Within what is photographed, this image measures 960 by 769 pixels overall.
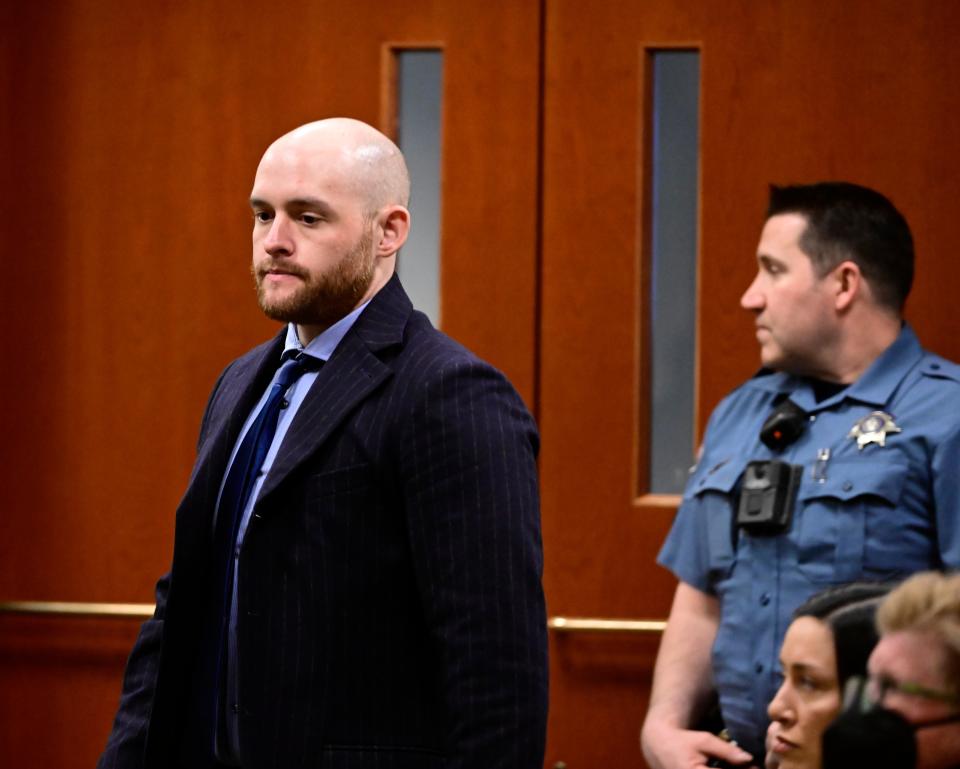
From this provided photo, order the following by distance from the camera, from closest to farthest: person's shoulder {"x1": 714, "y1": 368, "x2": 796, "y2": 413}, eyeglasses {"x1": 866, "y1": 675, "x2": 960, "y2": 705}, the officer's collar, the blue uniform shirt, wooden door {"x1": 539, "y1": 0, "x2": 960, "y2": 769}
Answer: eyeglasses {"x1": 866, "y1": 675, "x2": 960, "y2": 705}, the blue uniform shirt, the officer's collar, person's shoulder {"x1": 714, "y1": 368, "x2": 796, "y2": 413}, wooden door {"x1": 539, "y1": 0, "x2": 960, "y2": 769}

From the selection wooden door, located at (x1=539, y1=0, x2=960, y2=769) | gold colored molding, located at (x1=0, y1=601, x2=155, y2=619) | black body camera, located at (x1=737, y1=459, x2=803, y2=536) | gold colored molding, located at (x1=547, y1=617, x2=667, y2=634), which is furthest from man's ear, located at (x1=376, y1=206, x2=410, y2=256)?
gold colored molding, located at (x1=0, y1=601, x2=155, y2=619)

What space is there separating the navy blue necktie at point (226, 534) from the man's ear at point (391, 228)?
158mm

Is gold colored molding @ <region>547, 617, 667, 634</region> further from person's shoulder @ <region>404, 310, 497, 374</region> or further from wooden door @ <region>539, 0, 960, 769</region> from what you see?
person's shoulder @ <region>404, 310, 497, 374</region>

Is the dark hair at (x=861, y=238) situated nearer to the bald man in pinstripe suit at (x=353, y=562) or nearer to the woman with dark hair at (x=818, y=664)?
the bald man in pinstripe suit at (x=353, y=562)

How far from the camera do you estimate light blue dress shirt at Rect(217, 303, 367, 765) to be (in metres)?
1.80

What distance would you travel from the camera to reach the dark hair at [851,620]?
1.13 metres

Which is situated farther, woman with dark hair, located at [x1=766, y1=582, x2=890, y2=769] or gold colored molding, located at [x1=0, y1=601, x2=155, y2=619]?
gold colored molding, located at [x1=0, y1=601, x2=155, y2=619]

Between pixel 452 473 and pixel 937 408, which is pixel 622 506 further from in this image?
pixel 452 473

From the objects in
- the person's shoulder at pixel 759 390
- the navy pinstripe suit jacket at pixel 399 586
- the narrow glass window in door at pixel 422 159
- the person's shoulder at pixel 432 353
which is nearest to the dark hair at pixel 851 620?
the navy pinstripe suit jacket at pixel 399 586

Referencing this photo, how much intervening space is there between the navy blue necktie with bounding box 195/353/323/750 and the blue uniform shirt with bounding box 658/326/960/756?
87cm

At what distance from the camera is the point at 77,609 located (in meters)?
2.95

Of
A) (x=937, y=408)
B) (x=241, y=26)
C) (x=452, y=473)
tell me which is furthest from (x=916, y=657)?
(x=241, y=26)

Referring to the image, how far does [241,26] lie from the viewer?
9.64ft

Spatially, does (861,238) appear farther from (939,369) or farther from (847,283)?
(939,369)
